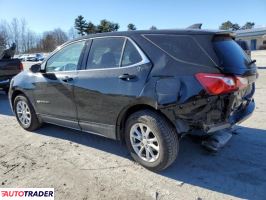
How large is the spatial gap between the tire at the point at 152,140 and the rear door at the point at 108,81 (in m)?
0.28

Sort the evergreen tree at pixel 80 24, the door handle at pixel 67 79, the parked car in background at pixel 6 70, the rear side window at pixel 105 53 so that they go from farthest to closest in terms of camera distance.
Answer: the evergreen tree at pixel 80 24 < the parked car in background at pixel 6 70 < the door handle at pixel 67 79 < the rear side window at pixel 105 53

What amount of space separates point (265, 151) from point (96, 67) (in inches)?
107

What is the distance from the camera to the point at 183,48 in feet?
11.8

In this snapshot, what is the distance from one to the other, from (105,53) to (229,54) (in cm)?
170

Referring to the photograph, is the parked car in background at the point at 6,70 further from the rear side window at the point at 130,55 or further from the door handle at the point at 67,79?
the rear side window at the point at 130,55

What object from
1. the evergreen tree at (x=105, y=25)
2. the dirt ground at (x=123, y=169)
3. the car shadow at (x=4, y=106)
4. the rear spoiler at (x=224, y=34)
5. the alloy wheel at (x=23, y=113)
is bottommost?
the dirt ground at (x=123, y=169)

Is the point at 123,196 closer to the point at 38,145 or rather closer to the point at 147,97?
the point at 147,97

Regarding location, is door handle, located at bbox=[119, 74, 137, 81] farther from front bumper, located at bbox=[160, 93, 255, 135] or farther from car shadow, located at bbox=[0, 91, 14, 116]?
car shadow, located at bbox=[0, 91, 14, 116]

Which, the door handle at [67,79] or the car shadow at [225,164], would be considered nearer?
the car shadow at [225,164]

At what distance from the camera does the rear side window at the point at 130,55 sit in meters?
3.87

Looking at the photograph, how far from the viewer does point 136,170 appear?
13.0 feet

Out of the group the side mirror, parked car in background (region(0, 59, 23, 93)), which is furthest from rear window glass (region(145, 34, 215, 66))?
parked car in background (region(0, 59, 23, 93))

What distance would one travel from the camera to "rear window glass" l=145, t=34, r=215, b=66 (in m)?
3.47

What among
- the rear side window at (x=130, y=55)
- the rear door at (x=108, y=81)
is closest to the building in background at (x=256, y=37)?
the rear door at (x=108, y=81)
